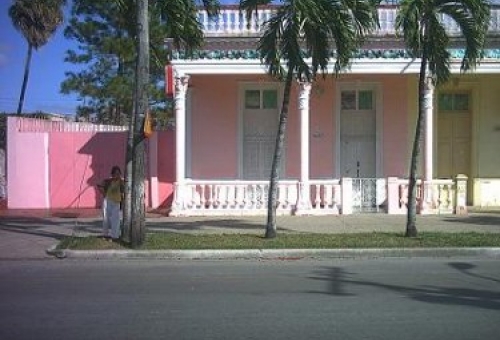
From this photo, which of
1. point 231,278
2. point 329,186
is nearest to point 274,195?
point 231,278

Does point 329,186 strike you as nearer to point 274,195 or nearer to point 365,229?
point 365,229

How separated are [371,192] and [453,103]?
182 inches

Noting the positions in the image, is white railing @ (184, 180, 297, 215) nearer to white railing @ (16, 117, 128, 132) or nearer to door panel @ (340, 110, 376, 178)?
door panel @ (340, 110, 376, 178)

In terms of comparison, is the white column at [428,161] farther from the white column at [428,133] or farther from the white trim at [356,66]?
the white trim at [356,66]

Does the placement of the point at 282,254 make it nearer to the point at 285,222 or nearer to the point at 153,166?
the point at 285,222

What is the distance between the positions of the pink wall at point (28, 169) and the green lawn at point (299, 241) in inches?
303

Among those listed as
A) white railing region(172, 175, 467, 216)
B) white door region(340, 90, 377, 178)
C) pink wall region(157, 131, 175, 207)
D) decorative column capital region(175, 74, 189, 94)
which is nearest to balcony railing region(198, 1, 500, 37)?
decorative column capital region(175, 74, 189, 94)

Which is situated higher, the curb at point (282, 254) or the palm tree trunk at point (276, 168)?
the palm tree trunk at point (276, 168)

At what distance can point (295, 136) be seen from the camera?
2150 cm

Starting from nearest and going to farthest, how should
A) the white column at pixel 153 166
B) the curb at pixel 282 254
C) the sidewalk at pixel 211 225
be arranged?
the curb at pixel 282 254
the sidewalk at pixel 211 225
the white column at pixel 153 166

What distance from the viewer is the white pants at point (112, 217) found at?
14133mm

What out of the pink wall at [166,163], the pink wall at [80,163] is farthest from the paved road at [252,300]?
the pink wall at [80,163]

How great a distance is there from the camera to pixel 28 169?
21688 mm

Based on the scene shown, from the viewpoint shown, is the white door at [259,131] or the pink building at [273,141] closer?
the pink building at [273,141]
